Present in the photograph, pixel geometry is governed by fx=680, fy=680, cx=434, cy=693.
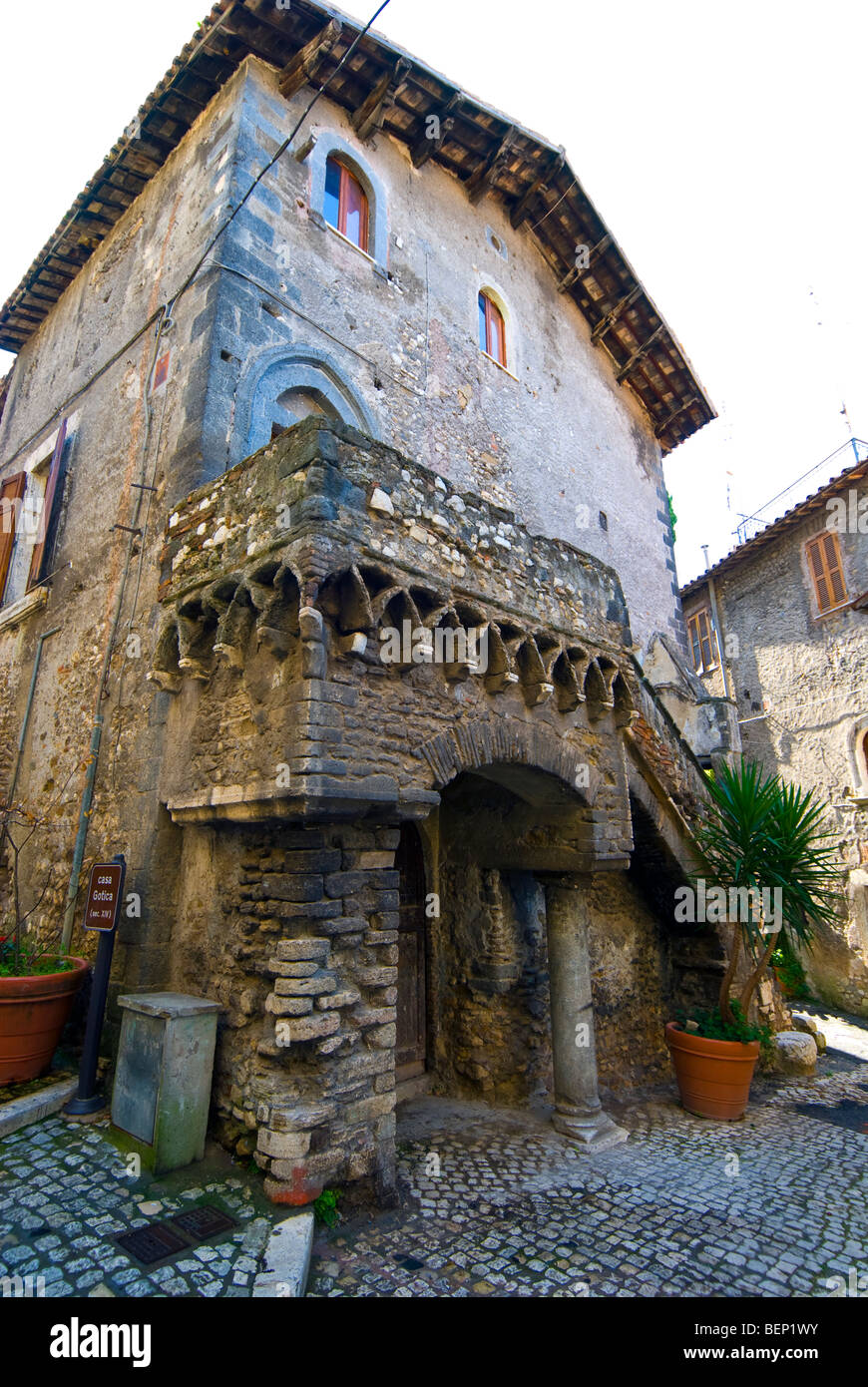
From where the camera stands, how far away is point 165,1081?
14.1 ft

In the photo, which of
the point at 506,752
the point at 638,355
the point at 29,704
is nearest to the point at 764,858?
the point at 506,752

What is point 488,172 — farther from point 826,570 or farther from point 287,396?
point 826,570

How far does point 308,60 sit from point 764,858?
33.6ft

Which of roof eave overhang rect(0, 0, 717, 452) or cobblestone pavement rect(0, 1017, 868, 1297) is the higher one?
roof eave overhang rect(0, 0, 717, 452)

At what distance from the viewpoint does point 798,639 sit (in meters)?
14.9

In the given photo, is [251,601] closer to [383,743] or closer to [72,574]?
[383,743]

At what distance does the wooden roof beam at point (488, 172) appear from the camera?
34.3ft

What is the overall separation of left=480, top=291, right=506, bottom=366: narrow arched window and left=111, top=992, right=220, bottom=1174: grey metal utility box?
10.1m

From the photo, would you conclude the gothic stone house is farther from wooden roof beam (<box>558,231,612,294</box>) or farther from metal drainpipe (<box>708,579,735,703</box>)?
metal drainpipe (<box>708,579,735,703</box>)

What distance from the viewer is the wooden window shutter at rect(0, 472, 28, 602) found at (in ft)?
31.8

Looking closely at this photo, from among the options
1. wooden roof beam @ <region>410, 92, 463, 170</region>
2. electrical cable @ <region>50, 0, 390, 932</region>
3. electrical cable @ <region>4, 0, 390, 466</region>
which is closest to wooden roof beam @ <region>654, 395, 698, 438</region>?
wooden roof beam @ <region>410, 92, 463, 170</region>

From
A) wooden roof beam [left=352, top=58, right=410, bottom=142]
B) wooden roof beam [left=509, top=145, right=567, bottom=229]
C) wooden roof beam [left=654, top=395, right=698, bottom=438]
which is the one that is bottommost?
wooden roof beam [left=352, top=58, right=410, bottom=142]

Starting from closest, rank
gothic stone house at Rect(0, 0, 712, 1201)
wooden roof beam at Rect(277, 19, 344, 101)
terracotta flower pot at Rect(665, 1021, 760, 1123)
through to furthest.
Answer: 1. gothic stone house at Rect(0, 0, 712, 1201)
2. terracotta flower pot at Rect(665, 1021, 760, 1123)
3. wooden roof beam at Rect(277, 19, 344, 101)

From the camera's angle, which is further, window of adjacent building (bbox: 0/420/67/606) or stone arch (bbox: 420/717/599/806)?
window of adjacent building (bbox: 0/420/67/606)
